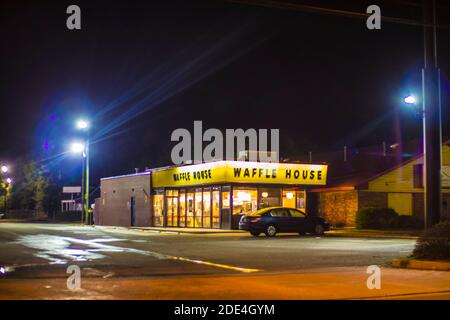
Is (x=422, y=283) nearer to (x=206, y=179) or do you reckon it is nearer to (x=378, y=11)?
(x=378, y=11)

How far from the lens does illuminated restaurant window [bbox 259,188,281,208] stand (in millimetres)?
40188

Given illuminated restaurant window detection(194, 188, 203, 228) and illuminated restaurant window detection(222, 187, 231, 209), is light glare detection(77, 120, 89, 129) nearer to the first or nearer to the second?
illuminated restaurant window detection(194, 188, 203, 228)

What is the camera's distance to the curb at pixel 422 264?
1456 centimetres

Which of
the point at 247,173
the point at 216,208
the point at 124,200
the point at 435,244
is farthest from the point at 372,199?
the point at 435,244

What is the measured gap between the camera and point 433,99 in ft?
52.5

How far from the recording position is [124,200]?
5128 centimetres

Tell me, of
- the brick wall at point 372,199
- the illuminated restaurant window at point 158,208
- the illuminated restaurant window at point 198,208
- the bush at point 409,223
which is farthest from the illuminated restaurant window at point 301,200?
the illuminated restaurant window at point 158,208

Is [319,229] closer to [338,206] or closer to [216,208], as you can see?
[338,206]

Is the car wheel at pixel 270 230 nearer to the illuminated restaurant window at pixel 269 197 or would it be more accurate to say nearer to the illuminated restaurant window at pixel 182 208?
the illuminated restaurant window at pixel 269 197

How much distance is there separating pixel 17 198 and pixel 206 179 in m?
59.6

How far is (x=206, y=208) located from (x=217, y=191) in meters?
1.99

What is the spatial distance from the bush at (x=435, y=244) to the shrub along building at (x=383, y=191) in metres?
22.8

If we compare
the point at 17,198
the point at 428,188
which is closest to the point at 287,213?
the point at 428,188
